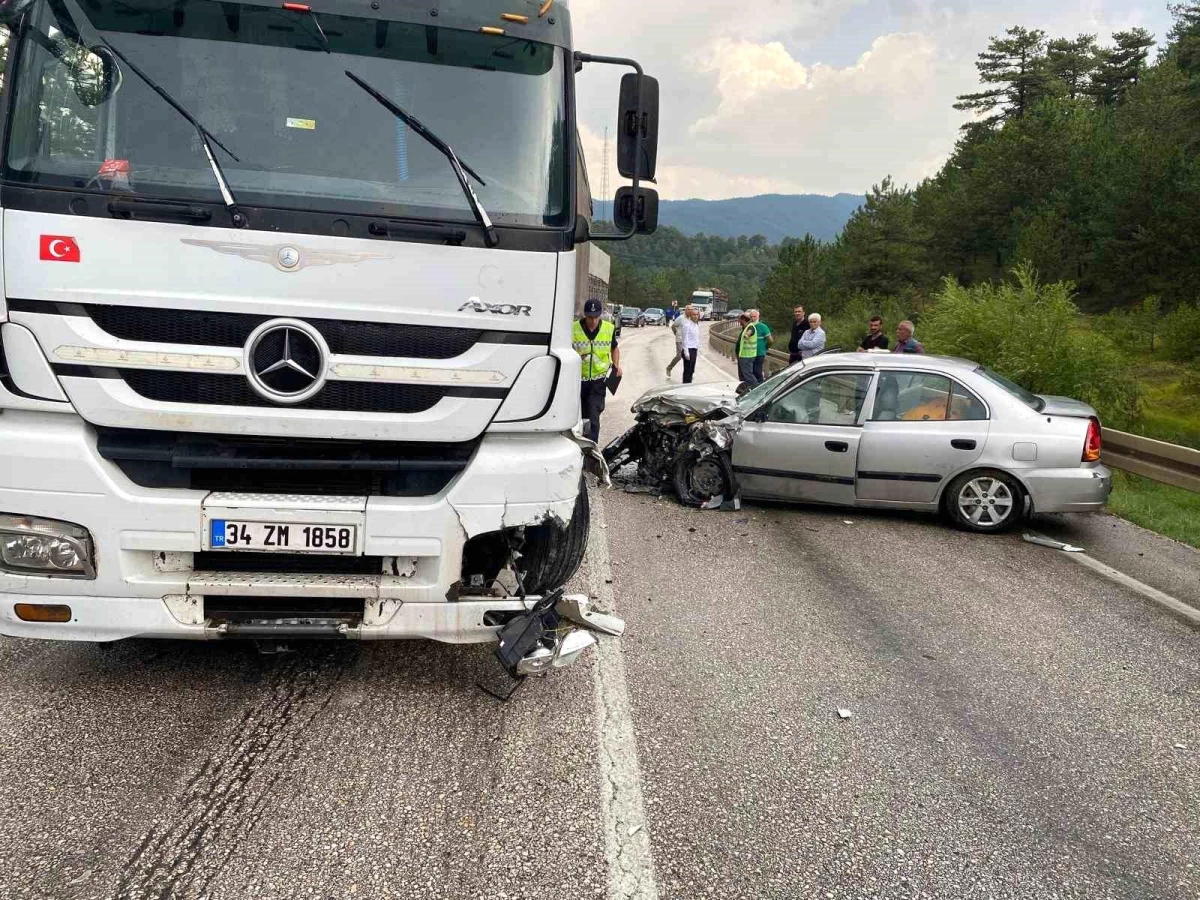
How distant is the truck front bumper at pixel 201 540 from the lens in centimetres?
335

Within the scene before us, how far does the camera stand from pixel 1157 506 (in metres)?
9.31

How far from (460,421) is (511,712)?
128cm

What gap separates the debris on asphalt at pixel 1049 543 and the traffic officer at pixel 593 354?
4.52 m

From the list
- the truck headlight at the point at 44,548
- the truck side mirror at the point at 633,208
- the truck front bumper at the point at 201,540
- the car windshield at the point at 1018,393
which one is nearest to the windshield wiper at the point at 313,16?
the truck side mirror at the point at 633,208

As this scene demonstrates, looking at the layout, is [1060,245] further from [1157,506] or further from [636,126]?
[636,126]

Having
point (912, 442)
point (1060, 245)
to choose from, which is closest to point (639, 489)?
point (912, 442)

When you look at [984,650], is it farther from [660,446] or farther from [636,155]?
[660,446]

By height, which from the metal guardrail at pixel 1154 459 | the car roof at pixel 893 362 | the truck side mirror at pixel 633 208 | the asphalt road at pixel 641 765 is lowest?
the asphalt road at pixel 641 765

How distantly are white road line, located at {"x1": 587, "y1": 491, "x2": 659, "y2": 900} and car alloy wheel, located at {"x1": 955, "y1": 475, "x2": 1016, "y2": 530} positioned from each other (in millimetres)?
4360

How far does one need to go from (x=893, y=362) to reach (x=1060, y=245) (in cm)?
3907

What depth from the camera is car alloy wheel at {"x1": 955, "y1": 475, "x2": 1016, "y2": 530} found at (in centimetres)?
781

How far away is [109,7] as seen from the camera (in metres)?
3.61

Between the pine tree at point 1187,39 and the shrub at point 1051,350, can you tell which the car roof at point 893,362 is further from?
the pine tree at point 1187,39

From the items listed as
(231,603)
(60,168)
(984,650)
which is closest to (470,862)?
(231,603)
